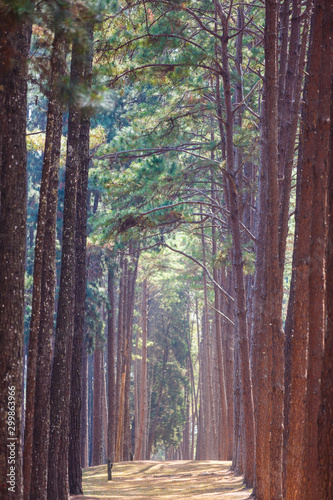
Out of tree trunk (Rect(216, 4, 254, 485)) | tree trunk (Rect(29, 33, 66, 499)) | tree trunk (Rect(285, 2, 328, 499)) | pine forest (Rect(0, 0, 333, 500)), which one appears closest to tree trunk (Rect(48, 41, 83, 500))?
pine forest (Rect(0, 0, 333, 500))

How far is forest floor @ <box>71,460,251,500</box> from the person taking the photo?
11.4 metres

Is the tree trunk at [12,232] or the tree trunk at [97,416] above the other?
the tree trunk at [12,232]

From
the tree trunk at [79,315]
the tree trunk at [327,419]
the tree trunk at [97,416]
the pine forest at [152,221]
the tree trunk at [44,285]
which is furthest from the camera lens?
the tree trunk at [97,416]

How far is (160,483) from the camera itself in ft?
48.9

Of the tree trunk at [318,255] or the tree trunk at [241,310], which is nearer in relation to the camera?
the tree trunk at [318,255]

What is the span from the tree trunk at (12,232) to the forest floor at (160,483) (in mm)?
4546

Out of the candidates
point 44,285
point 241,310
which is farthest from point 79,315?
point 241,310

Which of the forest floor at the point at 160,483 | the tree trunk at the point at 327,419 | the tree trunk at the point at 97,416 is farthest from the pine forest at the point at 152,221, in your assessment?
the tree trunk at the point at 97,416

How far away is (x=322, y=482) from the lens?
4086mm

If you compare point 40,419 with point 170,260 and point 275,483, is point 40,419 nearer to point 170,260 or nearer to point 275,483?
point 275,483

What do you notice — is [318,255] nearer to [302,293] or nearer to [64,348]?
[302,293]

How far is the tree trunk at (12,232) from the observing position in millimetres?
6172

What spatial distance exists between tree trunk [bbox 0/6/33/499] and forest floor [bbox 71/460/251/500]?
179 inches

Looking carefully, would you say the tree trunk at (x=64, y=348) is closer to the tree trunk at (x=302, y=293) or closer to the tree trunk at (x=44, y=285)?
the tree trunk at (x=44, y=285)
